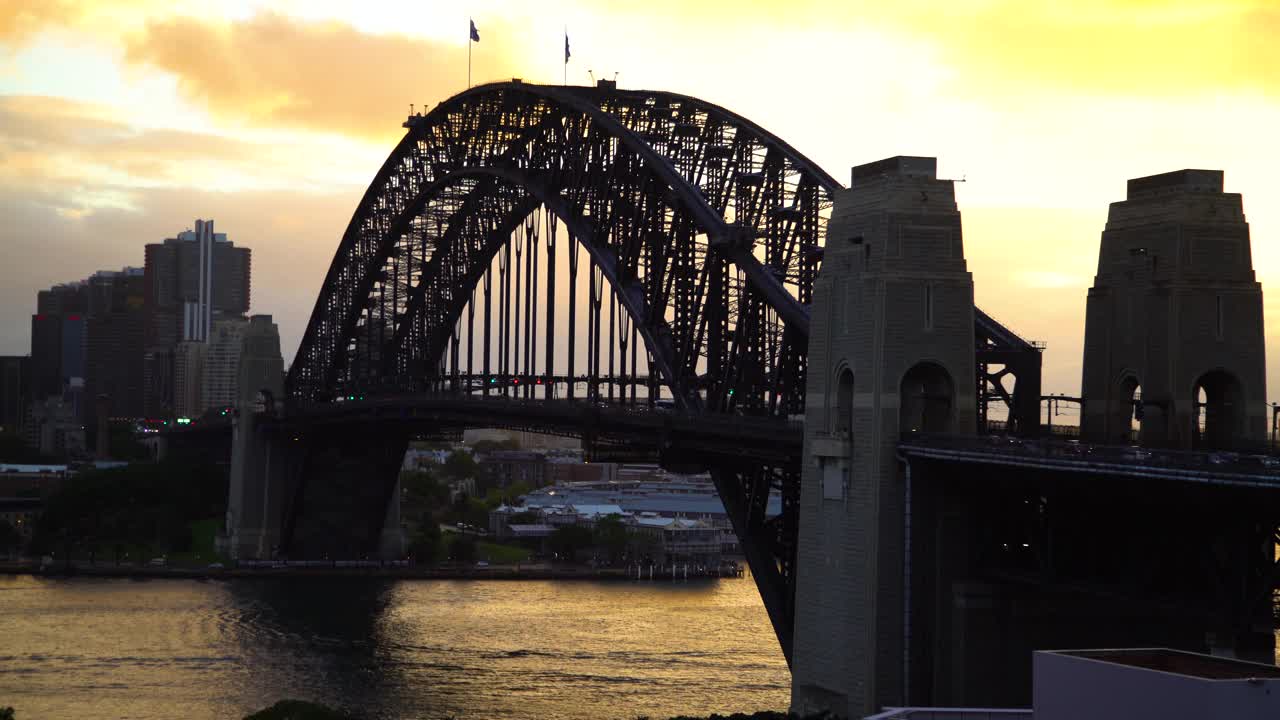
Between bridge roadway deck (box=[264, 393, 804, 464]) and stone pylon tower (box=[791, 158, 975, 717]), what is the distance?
6261mm

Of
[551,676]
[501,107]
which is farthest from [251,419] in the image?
[551,676]

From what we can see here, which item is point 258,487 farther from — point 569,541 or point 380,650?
point 380,650

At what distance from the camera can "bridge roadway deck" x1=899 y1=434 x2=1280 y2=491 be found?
105 ft

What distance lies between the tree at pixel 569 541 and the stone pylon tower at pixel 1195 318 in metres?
92.1

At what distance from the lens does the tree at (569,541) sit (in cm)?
13488

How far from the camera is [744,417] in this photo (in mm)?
56031

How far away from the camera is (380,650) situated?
266 feet

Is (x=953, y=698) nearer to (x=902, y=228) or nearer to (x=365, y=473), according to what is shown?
(x=902, y=228)

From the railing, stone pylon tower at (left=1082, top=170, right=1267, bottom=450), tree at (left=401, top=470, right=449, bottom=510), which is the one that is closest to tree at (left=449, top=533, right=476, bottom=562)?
tree at (left=401, top=470, right=449, bottom=510)

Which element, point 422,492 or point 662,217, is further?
point 422,492

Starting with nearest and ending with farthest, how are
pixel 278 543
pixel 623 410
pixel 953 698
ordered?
pixel 953 698, pixel 623 410, pixel 278 543

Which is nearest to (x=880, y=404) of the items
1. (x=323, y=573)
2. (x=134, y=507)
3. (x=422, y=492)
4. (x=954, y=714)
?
(x=954, y=714)

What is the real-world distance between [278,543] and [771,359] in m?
69.3

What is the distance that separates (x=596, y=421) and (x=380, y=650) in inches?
746
